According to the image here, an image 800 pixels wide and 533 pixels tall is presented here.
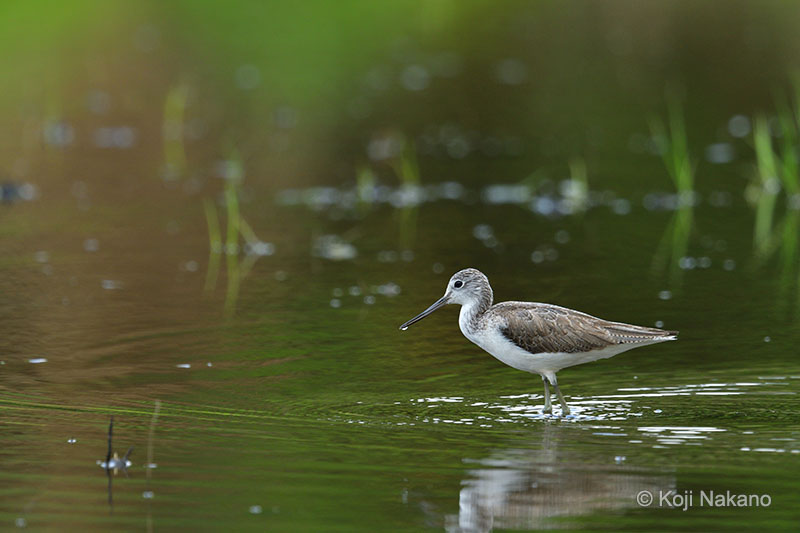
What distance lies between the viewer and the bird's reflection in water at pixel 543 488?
7.72 metres

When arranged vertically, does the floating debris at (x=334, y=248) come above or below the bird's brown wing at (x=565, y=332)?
above

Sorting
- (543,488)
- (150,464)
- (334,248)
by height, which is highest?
(334,248)


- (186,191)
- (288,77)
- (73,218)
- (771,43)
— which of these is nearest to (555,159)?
(186,191)

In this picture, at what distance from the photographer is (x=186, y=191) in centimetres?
2031

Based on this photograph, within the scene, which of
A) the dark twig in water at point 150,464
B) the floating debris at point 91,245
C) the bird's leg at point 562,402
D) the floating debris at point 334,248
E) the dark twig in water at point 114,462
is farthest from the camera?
the floating debris at point 91,245

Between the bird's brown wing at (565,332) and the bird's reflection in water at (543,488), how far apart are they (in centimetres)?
131

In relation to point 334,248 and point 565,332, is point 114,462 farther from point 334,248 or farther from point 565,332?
point 334,248

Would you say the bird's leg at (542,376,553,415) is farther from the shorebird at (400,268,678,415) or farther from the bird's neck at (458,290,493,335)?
the bird's neck at (458,290,493,335)

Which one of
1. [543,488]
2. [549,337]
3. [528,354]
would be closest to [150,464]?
[543,488]

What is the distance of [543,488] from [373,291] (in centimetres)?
654

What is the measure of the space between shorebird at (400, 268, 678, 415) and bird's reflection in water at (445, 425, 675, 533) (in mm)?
1296

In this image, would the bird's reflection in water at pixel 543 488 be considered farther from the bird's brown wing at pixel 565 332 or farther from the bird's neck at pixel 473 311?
the bird's neck at pixel 473 311

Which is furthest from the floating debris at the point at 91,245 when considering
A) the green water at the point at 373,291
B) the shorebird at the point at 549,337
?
the shorebird at the point at 549,337

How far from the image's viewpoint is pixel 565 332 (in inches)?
402
